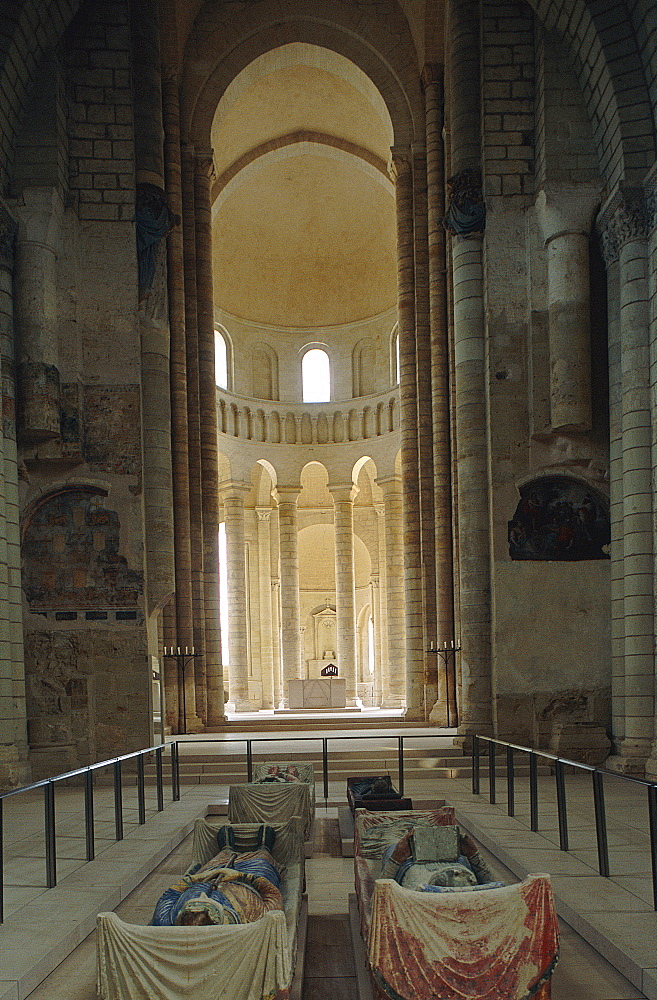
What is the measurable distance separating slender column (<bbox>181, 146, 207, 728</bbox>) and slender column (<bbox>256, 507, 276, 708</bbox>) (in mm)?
14320

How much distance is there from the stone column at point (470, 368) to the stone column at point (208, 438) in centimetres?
725

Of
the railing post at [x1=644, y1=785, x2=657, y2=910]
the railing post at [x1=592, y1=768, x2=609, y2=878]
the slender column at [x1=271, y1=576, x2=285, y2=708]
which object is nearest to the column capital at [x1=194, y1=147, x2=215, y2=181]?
the slender column at [x1=271, y1=576, x2=285, y2=708]

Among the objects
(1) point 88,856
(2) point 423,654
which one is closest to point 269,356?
(2) point 423,654

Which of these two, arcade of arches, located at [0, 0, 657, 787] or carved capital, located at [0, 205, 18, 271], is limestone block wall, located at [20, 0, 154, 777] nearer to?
arcade of arches, located at [0, 0, 657, 787]

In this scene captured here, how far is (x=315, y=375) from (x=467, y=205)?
17864mm

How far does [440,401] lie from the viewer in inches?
754

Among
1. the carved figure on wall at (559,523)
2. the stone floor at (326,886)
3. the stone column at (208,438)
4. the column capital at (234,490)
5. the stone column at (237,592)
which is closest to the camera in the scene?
the stone floor at (326,886)

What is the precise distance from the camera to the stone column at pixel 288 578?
31250 millimetres

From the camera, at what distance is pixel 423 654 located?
20.6 meters

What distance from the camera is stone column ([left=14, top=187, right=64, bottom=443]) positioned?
551 inches

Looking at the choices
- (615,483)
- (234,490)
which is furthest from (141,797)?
(234,490)

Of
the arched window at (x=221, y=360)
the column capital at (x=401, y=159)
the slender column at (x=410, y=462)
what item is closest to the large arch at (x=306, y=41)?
the column capital at (x=401, y=159)

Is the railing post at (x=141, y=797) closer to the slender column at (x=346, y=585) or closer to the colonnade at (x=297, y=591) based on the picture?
the colonnade at (x=297, y=591)

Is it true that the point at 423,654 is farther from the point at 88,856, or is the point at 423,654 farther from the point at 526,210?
the point at 88,856
